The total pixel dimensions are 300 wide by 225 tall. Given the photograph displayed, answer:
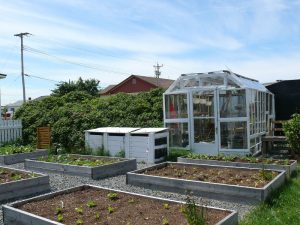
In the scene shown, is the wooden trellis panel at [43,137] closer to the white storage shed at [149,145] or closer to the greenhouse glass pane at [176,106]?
the white storage shed at [149,145]

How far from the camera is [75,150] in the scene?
1491 cm

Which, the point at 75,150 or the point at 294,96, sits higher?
the point at 294,96

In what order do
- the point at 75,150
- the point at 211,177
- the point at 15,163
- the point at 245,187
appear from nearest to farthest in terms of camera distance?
the point at 245,187, the point at 211,177, the point at 15,163, the point at 75,150

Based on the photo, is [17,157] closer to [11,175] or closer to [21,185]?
[11,175]

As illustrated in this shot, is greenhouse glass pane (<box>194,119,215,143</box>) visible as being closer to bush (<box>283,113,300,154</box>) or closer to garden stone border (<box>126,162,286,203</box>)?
bush (<box>283,113,300,154</box>)

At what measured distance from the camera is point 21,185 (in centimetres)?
820

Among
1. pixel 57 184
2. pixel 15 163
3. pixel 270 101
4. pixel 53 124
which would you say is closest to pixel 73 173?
pixel 57 184

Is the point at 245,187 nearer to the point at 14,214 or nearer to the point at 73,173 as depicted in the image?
the point at 14,214

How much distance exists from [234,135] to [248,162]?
8.50ft

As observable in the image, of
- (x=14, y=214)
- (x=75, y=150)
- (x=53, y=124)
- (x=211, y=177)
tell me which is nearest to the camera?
(x=14, y=214)

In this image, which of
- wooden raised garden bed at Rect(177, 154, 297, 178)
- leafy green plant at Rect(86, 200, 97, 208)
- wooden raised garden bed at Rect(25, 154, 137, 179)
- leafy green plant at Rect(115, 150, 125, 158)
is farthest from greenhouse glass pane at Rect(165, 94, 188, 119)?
leafy green plant at Rect(86, 200, 97, 208)

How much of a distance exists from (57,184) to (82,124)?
22.3 feet

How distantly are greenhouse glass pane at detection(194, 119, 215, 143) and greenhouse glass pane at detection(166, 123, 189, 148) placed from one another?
369mm

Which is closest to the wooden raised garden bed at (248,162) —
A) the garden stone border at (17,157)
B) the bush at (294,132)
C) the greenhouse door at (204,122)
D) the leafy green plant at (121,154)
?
the bush at (294,132)
